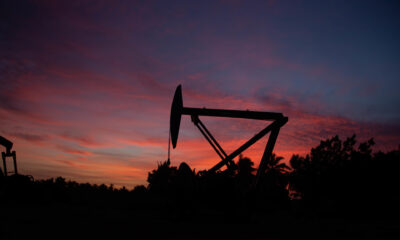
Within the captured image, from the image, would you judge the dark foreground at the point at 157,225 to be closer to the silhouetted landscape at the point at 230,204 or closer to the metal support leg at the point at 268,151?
the silhouetted landscape at the point at 230,204

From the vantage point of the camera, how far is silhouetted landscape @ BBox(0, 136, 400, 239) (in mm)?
4889

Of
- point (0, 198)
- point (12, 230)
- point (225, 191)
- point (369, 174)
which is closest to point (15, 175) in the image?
point (0, 198)

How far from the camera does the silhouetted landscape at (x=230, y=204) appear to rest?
16.0 ft

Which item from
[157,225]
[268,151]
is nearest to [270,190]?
[268,151]

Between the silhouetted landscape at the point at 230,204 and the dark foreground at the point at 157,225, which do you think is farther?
the silhouetted landscape at the point at 230,204

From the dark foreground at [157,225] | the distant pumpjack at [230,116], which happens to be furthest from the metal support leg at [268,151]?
the dark foreground at [157,225]

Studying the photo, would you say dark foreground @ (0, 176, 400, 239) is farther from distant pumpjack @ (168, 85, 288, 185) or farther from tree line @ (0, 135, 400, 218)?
distant pumpjack @ (168, 85, 288, 185)

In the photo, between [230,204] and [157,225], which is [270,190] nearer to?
[230,204]

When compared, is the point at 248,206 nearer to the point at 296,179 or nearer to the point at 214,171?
the point at 214,171

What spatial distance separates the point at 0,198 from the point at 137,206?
6128mm

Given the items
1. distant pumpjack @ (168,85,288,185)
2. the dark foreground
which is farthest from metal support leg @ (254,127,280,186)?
the dark foreground

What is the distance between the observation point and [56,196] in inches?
571

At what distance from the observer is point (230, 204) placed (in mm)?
6008

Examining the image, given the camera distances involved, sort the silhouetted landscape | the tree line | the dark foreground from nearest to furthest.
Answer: the dark foreground
the silhouetted landscape
the tree line
